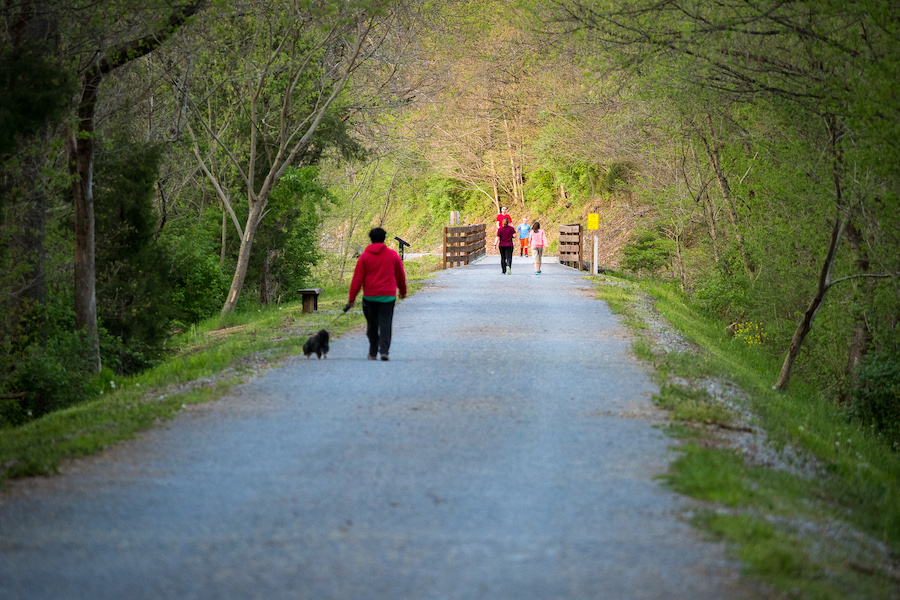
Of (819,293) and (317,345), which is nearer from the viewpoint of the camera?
(317,345)

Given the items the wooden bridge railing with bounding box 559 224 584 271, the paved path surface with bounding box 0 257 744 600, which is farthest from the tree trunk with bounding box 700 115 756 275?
the paved path surface with bounding box 0 257 744 600

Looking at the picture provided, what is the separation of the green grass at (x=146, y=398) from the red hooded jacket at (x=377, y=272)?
1.61 metres

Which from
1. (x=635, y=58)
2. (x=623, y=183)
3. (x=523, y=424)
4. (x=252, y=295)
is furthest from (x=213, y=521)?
(x=623, y=183)

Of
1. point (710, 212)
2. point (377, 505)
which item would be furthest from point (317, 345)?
point (710, 212)

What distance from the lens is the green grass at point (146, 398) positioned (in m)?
7.96

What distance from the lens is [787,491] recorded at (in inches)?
289

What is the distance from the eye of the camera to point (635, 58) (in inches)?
647

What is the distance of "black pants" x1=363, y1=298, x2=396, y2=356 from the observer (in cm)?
1327

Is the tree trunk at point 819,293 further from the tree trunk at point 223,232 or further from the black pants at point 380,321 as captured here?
the tree trunk at point 223,232

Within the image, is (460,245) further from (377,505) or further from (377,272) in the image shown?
(377,505)

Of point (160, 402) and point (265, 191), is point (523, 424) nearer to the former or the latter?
point (160, 402)

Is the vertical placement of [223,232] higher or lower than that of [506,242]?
higher

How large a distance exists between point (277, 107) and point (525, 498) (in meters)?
23.2

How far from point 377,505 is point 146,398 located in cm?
531
